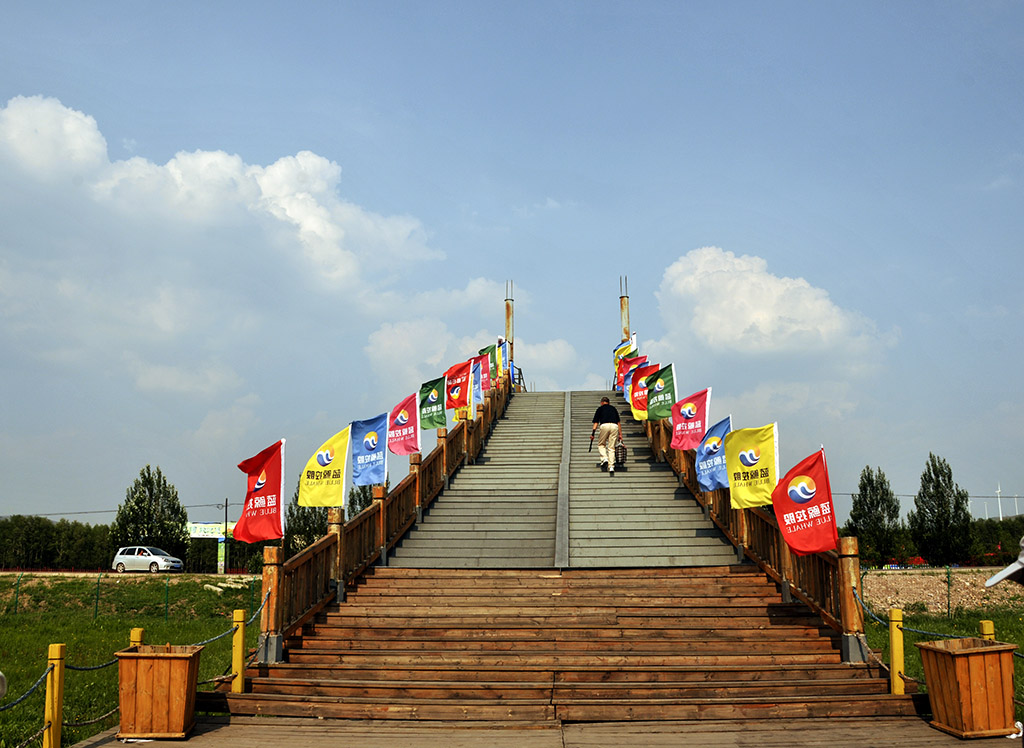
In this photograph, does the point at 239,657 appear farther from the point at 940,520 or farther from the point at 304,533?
the point at 940,520

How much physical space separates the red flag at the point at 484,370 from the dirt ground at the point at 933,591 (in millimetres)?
14085

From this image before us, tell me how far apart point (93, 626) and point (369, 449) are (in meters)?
10.2

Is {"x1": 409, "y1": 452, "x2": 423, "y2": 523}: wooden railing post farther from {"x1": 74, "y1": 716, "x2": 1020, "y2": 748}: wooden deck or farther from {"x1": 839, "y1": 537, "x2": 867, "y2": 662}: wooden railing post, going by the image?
{"x1": 839, "y1": 537, "x2": 867, "y2": 662}: wooden railing post

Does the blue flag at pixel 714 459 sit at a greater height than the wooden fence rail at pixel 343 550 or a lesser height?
greater

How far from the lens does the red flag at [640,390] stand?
21938 millimetres

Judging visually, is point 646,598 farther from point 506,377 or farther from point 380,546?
point 506,377

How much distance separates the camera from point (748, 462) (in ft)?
40.4

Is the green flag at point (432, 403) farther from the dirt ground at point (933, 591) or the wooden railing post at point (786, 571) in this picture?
the dirt ground at point (933, 591)

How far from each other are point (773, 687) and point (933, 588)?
20438 millimetres

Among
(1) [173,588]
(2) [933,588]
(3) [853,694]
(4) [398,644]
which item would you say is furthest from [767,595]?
(1) [173,588]

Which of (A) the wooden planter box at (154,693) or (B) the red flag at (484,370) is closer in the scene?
(A) the wooden planter box at (154,693)

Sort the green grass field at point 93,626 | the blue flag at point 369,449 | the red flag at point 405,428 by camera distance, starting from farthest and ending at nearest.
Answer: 1. the red flag at point 405,428
2. the blue flag at point 369,449
3. the green grass field at point 93,626

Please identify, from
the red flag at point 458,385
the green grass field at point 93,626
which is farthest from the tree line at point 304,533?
the red flag at point 458,385

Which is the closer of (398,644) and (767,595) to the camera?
(398,644)
